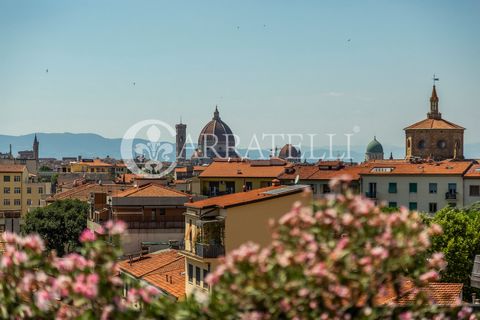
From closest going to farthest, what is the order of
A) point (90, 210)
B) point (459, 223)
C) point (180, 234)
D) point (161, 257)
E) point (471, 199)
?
point (161, 257), point (459, 223), point (180, 234), point (90, 210), point (471, 199)

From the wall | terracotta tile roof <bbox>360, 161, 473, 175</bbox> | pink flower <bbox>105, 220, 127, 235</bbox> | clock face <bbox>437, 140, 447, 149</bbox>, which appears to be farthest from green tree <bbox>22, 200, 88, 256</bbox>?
clock face <bbox>437, 140, 447, 149</bbox>

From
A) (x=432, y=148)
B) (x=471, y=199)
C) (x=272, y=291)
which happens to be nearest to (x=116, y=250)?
(x=272, y=291)

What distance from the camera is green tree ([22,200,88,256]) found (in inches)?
2798

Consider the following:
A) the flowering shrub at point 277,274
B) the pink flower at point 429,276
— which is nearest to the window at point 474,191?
the pink flower at point 429,276

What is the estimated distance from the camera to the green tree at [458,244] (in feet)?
142

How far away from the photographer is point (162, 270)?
3769 cm

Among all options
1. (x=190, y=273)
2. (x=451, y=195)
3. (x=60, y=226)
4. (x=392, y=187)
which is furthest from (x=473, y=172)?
(x=190, y=273)

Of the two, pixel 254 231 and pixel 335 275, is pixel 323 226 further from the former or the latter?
pixel 254 231

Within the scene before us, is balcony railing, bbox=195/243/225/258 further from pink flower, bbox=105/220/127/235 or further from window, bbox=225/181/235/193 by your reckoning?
window, bbox=225/181/235/193

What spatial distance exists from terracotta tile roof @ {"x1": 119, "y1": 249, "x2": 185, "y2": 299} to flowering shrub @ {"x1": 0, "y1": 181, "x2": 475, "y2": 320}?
23353 mm

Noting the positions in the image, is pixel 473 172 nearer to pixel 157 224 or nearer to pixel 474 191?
pixel 474 191

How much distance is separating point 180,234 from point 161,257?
12219 millimetres

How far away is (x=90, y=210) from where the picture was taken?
68.3m

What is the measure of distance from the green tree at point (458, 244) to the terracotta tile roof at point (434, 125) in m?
91.1
